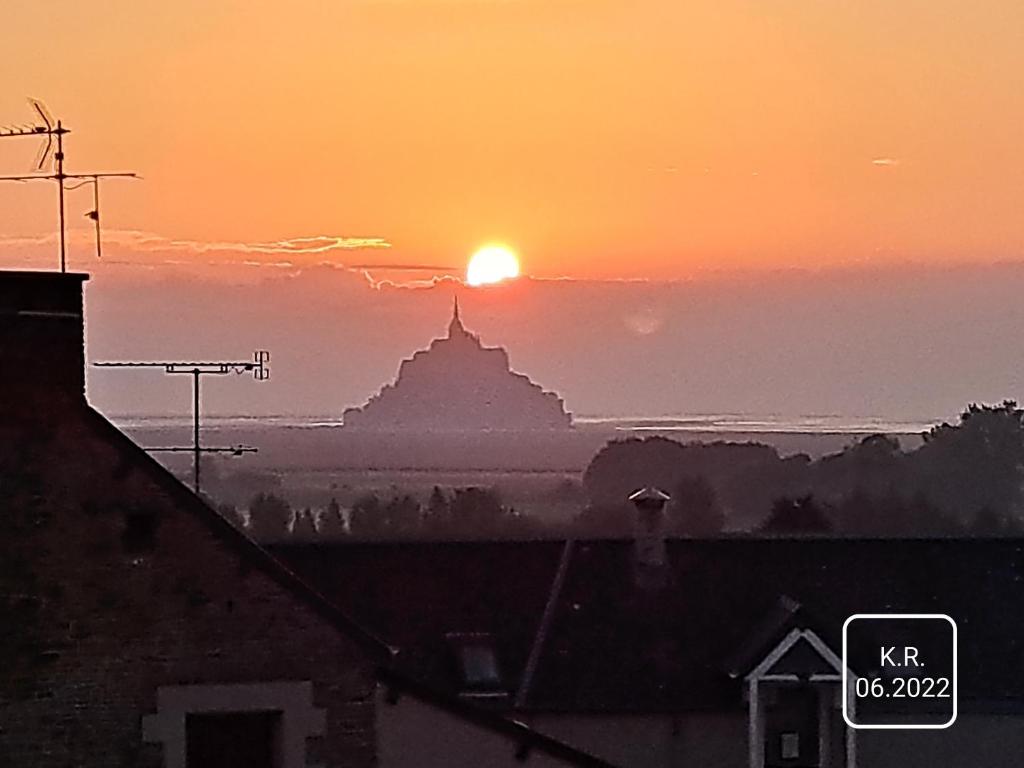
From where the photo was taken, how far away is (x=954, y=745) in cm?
1148

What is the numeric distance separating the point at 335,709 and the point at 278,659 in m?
0.27

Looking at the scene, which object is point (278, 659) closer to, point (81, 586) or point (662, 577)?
point (81, 586)

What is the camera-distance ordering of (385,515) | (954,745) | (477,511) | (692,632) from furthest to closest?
(477,511), (385,515), (692,632), (954,745)

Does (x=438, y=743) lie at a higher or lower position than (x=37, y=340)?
lower

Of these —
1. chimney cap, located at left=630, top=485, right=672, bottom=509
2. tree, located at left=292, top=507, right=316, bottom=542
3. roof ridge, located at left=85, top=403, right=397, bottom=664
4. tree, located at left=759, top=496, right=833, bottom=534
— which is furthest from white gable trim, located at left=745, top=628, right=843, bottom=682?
tree, located at left=759, top=496, right=833, bottom=534

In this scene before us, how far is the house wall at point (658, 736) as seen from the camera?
11391 millimetres

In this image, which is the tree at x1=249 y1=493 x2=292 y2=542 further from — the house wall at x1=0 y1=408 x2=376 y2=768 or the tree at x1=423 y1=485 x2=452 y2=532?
the house wall at x1=0 y1=408 x2=376 y2=768

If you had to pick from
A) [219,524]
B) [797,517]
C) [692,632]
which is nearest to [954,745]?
[692,632]

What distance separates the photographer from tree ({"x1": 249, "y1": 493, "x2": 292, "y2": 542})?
60.0ft

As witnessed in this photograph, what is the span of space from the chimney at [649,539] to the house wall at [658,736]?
5.78ft

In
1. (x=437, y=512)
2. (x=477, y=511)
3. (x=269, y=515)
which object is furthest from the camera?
(x=477, y=511)

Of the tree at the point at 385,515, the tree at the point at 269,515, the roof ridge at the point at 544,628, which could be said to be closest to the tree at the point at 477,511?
the tree at the point at 385,515

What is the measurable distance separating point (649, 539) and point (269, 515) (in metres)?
7.75

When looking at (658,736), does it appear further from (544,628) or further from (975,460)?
(975,460)
